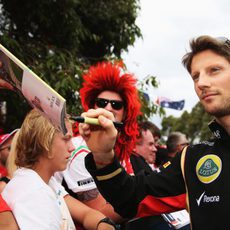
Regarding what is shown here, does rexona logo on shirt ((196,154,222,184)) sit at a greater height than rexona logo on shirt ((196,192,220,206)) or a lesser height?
greater

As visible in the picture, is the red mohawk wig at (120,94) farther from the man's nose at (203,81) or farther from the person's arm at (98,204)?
the man's nose at (203,81)

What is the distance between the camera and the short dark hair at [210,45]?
6.66 feet

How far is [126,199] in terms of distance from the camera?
6.26 ft

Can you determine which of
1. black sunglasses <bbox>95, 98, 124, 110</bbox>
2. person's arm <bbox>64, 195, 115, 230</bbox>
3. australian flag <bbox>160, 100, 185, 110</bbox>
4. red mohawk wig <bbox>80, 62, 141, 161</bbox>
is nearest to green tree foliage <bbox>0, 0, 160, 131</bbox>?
red mohawk wig <bbox>80, 62, 141, 161</bbox>

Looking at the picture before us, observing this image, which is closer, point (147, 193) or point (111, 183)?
point (111, 183)

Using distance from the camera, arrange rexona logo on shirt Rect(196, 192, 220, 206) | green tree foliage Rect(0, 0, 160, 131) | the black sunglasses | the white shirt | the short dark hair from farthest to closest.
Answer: green tree foliage Rect(0, 0, 160, 131)
the black sunglasses
the short dark hair
the white shirt
rexona logo on shirt Rect(196, 192, 220, 206)

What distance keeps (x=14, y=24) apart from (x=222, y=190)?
593 centimetres

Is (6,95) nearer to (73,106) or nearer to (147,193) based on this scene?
(73,106)

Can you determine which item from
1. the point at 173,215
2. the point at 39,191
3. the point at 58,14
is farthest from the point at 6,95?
the point at 39,191

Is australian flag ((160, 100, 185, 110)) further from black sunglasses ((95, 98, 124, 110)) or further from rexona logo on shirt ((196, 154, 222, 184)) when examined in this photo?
rexona logo on shirt ((196, 154, 222, 184))

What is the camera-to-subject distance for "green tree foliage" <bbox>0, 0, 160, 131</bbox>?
202 inches

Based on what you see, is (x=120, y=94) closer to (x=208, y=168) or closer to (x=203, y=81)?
(x=203, y=81)

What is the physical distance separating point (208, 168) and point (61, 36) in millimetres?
5661

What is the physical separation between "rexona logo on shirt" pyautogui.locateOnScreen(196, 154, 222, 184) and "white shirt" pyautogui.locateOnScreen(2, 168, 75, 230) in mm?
739
